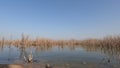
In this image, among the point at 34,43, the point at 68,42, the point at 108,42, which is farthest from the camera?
the point at 68,42

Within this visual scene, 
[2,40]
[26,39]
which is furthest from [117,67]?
[2,40]

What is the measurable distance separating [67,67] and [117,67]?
3.86 m

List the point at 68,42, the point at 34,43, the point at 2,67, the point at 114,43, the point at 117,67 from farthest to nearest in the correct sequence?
1. the point at 68,42
2. the point at 34,43
3. the point at 114,43
4. the point at 117,67
5. the point at 2,67

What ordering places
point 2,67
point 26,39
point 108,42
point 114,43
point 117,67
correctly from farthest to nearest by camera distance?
point 26,39
point 108,42
point 114,43
point 117,67
point 2,67

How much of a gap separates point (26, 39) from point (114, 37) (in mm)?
24010

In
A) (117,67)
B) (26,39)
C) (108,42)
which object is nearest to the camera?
(117,67)

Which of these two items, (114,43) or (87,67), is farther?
(114,43)

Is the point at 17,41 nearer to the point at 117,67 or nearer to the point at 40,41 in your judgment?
the point at 40,41

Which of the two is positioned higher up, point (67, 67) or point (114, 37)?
point (114, 37)

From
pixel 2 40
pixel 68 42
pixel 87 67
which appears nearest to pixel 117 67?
pixel 87 67

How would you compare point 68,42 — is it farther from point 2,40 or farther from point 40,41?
point 2,40

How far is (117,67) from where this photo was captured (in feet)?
50.1

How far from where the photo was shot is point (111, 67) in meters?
15.4

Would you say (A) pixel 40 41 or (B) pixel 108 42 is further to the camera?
(A) pixel 40 41
